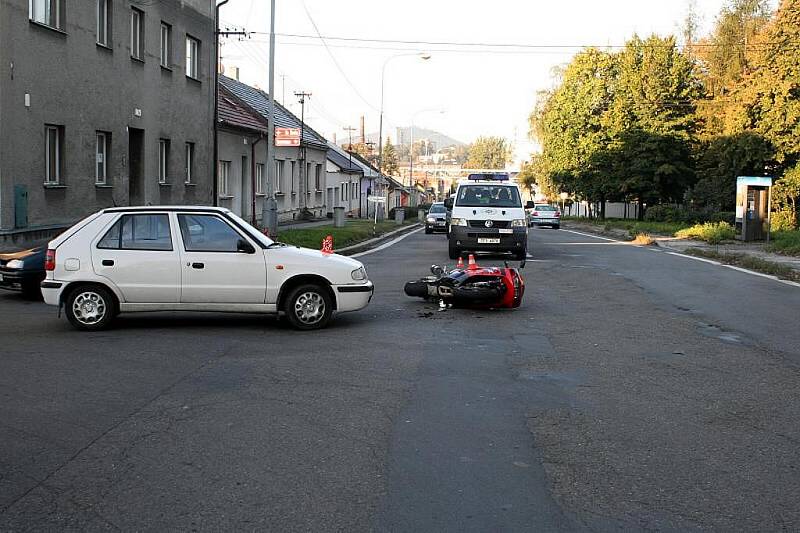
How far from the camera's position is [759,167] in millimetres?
47062

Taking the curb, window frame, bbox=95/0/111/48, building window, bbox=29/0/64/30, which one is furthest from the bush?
building window, bbox=29/0/64/30

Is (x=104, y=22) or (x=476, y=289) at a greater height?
(x=104, y=22)

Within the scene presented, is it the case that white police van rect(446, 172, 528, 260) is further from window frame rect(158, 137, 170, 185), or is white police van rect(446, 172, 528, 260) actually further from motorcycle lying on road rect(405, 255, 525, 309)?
window frame rect(158, 137, 170, 185)

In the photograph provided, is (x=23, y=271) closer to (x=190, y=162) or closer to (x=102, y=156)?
(x=102, y=156)

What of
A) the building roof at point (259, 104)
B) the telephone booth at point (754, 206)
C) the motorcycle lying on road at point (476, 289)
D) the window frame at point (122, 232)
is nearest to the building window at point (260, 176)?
the building roof at point (259, 104)

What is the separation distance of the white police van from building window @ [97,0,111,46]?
964 cm

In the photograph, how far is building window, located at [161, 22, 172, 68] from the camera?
27281 millimetres

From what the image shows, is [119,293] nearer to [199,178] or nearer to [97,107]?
[97,107]

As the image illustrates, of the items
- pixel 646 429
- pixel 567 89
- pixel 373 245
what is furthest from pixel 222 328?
pixel 567 89

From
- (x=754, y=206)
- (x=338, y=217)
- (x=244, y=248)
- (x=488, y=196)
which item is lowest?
(x=338, y=217)

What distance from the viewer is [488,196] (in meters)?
23.0

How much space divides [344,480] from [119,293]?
20.5 ft

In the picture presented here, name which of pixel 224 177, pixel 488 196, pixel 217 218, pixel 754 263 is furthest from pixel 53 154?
pixel 754 263

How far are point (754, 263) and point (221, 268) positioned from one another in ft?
49.4
